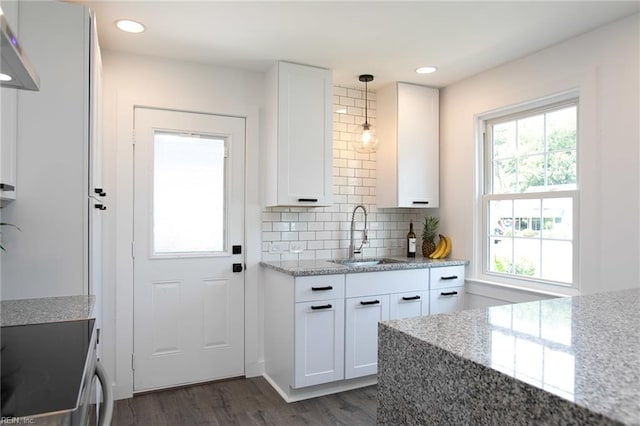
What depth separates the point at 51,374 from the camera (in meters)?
0.96

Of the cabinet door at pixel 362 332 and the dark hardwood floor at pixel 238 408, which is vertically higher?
the cabinet door at pixel 362 332

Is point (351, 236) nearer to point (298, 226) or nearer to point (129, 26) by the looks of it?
point (298, 226)

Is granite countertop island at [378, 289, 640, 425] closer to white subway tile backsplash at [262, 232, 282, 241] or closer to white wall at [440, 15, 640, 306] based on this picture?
white wall at [440, 15, 640, 306]

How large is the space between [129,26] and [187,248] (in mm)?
1614

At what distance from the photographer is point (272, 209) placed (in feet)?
11.6

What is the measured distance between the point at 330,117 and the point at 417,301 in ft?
5.48

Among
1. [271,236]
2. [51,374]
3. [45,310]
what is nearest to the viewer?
[51,374]

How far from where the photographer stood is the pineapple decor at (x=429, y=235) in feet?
12.8

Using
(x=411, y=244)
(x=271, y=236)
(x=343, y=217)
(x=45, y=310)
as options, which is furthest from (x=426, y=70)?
(x=45, y=310)

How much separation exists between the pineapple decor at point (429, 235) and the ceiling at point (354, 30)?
Result: 1.36 m

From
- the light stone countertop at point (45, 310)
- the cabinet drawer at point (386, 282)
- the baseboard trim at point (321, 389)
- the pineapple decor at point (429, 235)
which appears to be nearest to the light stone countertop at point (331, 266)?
the cabinet drawer at point (386, 282)

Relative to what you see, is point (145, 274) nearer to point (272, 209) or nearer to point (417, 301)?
point (272, 209)

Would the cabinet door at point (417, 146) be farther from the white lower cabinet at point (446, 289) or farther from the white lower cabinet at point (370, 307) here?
the white lower cabinet at point (370, 307)

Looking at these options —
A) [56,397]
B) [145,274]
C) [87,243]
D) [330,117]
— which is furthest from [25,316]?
[330,117]
